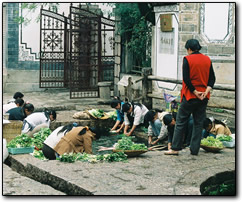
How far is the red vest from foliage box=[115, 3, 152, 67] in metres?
8.35

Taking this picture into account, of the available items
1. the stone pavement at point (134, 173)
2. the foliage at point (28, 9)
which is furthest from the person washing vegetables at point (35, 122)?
the foliage at point (28, 9)

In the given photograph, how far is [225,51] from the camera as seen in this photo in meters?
12.6

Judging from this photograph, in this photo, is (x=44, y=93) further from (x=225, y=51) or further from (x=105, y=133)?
(x=225, y=51)

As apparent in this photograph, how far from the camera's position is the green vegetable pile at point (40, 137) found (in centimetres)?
1002

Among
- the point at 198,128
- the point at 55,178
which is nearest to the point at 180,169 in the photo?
the point at 198,128

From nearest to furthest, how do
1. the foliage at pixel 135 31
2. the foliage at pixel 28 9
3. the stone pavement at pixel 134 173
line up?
the stone pavement at pixel 134 173, the foliage at pixel 135 31, the foliage at pixel 28 9

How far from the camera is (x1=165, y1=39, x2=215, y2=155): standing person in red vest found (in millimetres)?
8344

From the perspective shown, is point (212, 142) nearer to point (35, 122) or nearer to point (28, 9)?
point (35, 122)

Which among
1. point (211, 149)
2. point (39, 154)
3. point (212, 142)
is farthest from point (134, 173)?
point (39, 154)

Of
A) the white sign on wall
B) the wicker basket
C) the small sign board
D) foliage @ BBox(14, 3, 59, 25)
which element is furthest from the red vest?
foliage @ BBox(14, 3, 59, 25)

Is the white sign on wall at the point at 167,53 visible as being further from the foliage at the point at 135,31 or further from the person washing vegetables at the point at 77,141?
the person washing vegetables at the point at 77,141

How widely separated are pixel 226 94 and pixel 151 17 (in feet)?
14.3

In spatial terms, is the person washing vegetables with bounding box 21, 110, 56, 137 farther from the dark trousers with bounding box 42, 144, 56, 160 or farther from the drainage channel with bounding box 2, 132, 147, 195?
the dark trousers with bounding box 42, 144, 56, 160

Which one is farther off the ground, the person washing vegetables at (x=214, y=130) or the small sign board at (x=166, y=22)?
the small sign board at (x=166, y=22)
